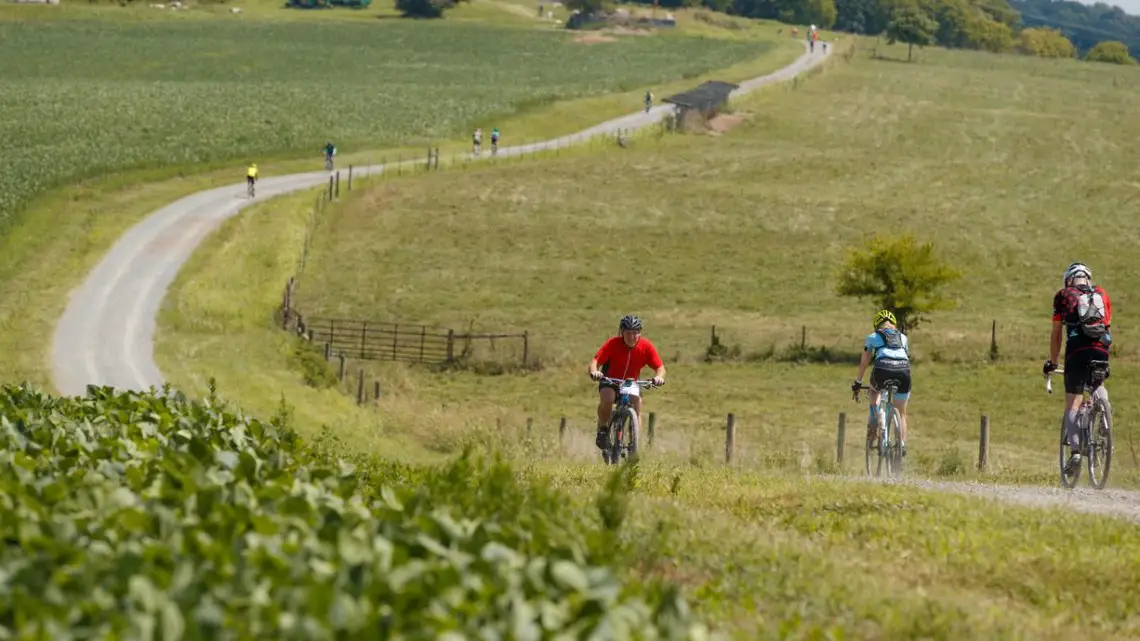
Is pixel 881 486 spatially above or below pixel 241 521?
below

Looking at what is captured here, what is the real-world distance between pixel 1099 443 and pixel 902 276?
34404 mm

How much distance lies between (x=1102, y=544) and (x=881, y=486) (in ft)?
10.6

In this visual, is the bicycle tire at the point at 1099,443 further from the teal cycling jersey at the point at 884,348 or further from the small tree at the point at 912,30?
the small tree at the point at 912,30

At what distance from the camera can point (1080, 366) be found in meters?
15.7

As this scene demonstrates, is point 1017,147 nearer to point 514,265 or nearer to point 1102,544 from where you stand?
point 514,265

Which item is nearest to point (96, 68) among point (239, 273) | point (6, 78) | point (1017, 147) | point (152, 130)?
point (6, 78)

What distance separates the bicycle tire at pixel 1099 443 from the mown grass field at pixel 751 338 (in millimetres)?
1200

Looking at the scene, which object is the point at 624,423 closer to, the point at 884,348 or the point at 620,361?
the point at 620,361

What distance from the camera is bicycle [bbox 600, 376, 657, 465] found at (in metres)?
17.4

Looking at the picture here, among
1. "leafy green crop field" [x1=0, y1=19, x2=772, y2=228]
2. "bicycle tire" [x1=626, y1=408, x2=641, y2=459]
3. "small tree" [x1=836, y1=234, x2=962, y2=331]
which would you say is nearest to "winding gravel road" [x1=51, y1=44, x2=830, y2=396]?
"leafy green crop field" [x1=0, y1=19, x2=772, y2=228]

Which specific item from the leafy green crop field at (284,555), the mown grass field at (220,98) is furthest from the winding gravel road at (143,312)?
the leafy green crop field at (284,555)

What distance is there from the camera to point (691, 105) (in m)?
99.4

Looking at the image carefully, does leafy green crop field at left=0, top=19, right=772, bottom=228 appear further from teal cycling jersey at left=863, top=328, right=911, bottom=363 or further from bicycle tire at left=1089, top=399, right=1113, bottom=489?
bicycle tire at left=1089, top=399, right=1113, bottom=489

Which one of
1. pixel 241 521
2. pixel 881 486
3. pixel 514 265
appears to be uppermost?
pixel 241 521
